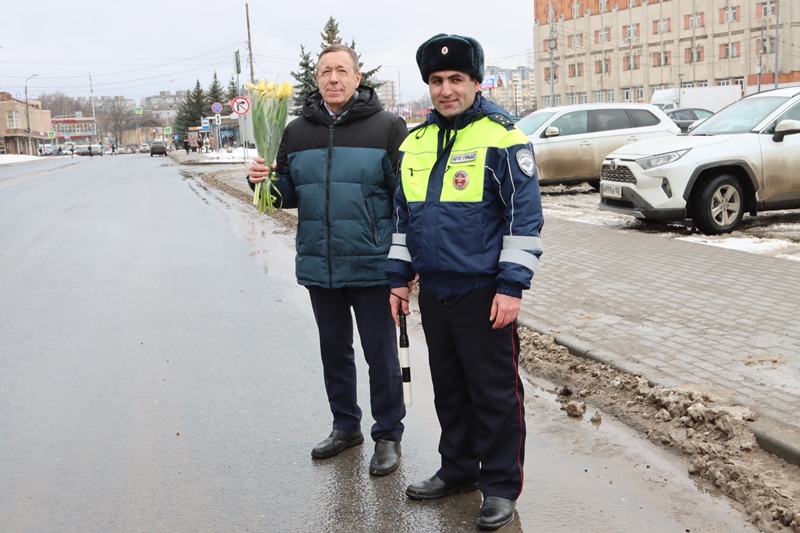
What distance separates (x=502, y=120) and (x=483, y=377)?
108 cm

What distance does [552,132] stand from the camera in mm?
17078

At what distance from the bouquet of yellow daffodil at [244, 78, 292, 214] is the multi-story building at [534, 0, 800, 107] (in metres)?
67.4

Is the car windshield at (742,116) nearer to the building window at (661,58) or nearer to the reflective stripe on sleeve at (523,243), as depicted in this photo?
the reflective stripe on sleeve at (523,243)

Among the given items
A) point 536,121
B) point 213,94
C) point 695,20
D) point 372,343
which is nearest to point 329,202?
point 372,343

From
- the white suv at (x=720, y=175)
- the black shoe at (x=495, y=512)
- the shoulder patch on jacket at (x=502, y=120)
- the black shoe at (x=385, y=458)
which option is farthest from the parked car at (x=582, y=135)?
the black shoe at (x=495, y=512)

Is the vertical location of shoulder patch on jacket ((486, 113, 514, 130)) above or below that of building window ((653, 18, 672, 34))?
below

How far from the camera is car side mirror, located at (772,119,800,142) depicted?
1084 centimetres

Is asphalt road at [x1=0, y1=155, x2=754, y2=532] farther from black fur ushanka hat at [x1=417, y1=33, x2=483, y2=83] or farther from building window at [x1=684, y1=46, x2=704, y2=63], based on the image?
building window at [x1=684, y1=46, x2=704, y2=63]

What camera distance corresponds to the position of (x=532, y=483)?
4070 mm

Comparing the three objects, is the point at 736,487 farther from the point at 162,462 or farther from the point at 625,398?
the point at 162,462

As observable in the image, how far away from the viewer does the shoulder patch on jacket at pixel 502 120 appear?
3.47 meters

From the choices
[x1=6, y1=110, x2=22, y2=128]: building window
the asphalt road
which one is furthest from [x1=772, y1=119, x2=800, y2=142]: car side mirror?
[x1=6, y1=110, x2=22, y2=128]: building window

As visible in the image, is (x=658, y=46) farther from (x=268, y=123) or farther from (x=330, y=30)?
(x=268, y=123)

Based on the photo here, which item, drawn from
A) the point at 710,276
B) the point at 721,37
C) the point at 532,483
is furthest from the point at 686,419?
the point at 721,37
